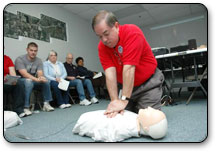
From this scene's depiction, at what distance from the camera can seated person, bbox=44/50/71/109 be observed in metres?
2.19

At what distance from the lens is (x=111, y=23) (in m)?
0.76

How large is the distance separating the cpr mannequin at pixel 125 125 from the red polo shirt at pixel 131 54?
10.3 inches

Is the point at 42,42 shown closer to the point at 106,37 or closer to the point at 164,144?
the point at 106,37

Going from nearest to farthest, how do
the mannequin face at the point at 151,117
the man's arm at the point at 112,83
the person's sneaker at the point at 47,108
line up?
the mannequin face at the point at 151,117 → the man's arm at the point at 112,83 → the person's sneaker at the point at 47,108

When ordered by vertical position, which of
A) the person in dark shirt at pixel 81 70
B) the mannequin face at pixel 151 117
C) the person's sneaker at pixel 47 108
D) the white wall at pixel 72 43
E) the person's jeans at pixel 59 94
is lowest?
the person's sneaker at pixel 47 108

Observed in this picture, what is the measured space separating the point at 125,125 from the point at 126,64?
291 millimetres

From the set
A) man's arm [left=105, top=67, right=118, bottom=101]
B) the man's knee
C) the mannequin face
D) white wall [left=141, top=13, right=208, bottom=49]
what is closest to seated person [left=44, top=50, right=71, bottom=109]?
the man's knee

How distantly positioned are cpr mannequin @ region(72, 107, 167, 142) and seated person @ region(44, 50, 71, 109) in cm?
144

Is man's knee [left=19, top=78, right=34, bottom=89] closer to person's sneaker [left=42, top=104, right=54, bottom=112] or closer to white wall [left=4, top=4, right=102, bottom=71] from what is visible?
person's sneaker [left=42, top=104, right=54, bottom=112]

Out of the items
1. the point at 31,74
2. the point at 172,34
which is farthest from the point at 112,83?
the point at 172,34

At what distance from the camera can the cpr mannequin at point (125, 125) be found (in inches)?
25.6

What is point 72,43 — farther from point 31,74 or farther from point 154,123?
point 154,123

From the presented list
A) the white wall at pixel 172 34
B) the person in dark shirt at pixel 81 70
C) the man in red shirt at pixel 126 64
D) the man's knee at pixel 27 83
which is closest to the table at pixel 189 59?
the man in red shirt at pixel 126 64

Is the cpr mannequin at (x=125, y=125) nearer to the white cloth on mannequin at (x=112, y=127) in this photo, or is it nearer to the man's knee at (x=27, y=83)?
the white cloth on mannequin at (x=112, y=127)
